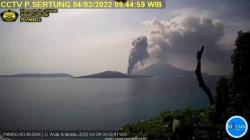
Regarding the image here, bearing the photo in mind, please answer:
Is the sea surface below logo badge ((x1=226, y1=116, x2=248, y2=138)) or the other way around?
the other way around

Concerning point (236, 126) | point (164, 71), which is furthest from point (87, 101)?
point (236, 126)

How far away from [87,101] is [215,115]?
4.66ft

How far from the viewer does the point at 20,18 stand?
3.93 meters

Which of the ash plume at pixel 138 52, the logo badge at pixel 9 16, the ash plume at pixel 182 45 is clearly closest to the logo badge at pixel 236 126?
the ash plume at pixel 182 45

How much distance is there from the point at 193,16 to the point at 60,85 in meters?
1.63

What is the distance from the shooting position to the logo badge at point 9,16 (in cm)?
390

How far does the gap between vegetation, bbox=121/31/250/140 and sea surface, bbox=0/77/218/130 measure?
104mm

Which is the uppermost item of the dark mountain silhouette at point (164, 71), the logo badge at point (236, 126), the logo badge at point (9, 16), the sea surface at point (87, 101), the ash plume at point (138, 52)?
the logo badge at point (9, 16)

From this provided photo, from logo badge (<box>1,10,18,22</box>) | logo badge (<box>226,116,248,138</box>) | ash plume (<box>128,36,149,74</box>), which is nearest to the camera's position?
logo badge (<box>226,116,248,138</box>)

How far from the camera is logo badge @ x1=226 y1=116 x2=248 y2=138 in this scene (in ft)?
12.4

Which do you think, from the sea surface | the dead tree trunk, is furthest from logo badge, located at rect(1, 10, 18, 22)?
the dead tree trunk

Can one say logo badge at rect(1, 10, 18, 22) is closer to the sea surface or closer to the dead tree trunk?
the sea surface

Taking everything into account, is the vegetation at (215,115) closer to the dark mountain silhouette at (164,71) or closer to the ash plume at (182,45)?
the ash plume at (182,45)

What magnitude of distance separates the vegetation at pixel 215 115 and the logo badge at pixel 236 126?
8 cm
